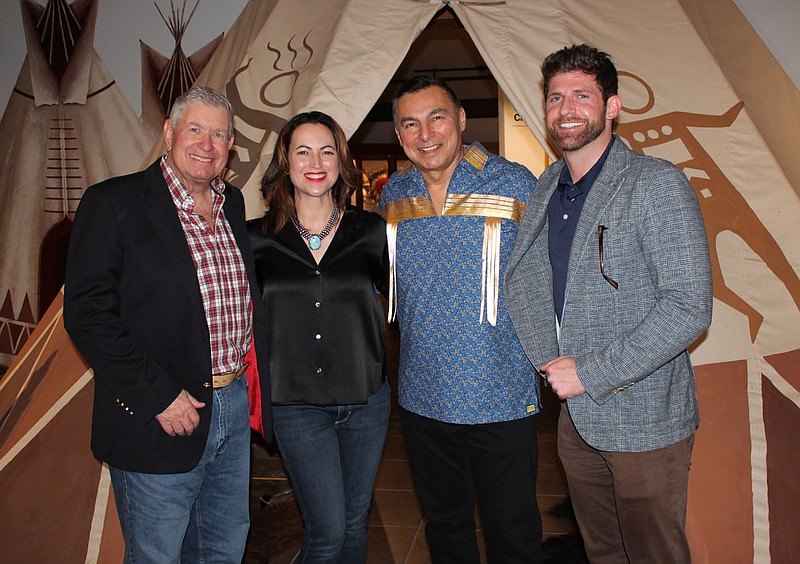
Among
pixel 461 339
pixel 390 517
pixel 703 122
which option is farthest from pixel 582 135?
pixel 390 517

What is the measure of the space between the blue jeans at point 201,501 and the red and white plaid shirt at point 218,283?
0.39ft

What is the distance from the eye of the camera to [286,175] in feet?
7.45

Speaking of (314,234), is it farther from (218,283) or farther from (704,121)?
(704,121)

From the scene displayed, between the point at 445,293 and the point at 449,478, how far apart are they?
1.95 feet

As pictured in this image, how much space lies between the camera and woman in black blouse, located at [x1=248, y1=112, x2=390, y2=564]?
2.14 m

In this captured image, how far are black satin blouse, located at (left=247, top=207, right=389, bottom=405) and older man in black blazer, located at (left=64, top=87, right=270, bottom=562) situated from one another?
11 cm

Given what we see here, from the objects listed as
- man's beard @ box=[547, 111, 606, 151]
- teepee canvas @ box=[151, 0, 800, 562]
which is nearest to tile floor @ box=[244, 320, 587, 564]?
teepee canvas @ box=[151, 0, 800, 562]

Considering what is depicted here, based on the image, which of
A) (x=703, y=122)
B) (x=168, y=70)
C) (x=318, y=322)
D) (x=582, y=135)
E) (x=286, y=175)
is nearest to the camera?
(x=582, y=135)

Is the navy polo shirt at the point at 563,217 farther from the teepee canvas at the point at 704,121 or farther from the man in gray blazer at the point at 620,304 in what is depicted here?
the teepee canvas at the point at 704,121

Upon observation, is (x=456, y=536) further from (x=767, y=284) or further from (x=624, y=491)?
(x=767, y=284)

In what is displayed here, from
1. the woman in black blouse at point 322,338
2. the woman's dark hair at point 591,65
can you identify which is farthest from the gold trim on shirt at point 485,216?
the woman's dark hair at point 591,65

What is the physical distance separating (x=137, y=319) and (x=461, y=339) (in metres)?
0.92

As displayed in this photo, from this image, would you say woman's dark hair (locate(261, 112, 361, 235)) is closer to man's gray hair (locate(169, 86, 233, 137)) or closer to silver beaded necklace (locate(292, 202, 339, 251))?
silver beaded necklace (locate(292, 202, 339, 251))

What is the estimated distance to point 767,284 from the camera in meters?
2.60
